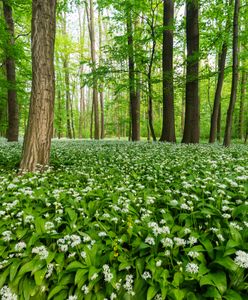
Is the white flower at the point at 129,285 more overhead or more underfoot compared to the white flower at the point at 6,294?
more overhead

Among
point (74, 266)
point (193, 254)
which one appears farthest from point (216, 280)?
point (74, 266)

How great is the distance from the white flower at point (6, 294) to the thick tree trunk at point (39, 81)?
10.4 ft

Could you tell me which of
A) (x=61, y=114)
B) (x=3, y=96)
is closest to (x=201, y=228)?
(x=3, y=96)

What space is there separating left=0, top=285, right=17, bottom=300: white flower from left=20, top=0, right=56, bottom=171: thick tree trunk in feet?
10.4

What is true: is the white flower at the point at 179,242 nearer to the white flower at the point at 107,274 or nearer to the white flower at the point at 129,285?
the white flower at the point at 129,285

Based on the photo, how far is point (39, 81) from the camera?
4.88 m

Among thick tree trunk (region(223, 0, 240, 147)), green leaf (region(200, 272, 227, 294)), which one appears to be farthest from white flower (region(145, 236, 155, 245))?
thick tree trunk (region(223, 0, 240, 147))

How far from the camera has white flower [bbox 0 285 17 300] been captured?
5.89 ft

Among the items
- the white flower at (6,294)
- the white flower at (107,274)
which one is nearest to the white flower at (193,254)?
the white flower at (107,274)

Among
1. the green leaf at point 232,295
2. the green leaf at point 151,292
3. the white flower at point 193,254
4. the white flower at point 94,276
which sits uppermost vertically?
the white flower at point 193,254

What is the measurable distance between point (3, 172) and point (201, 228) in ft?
14.4

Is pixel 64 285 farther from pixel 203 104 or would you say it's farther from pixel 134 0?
pixel 203 104

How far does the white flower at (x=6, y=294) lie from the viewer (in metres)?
1.80

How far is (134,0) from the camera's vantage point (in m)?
9.71
